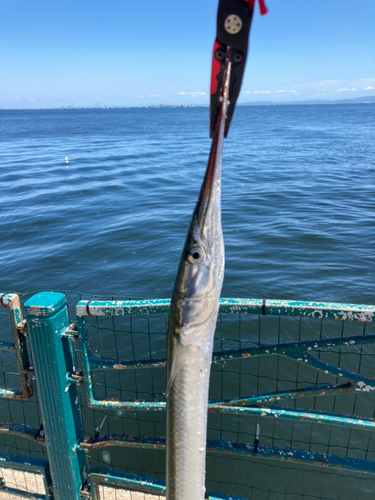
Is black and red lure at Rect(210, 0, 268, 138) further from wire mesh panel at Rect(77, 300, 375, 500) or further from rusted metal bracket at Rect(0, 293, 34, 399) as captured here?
rusted metal bracket at Rect(0, 293, 34, 399)

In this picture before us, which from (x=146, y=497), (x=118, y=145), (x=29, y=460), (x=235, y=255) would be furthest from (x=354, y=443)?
(x=118, y=145)

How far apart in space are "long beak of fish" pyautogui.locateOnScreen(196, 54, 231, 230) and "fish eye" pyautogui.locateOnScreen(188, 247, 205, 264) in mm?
108

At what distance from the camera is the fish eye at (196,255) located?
1.67 m

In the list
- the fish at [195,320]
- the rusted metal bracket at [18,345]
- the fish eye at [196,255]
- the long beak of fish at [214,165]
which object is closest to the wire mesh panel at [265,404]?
the rusted metal bracket at [18,345]

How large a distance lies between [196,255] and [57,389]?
1881mm

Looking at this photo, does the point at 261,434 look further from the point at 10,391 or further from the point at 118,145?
the point at 118,145

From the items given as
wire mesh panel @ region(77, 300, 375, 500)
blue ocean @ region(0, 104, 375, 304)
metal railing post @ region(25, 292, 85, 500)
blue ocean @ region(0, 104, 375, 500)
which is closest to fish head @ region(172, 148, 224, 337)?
wire mesh panel @ region(77, 300, 375, 500)

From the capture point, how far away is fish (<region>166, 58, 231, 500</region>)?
163 centimetres

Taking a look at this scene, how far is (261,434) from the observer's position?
659 centimetres

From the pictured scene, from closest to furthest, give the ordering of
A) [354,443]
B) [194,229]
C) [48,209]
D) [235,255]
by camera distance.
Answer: [194,229]
[354,443]
[235,255]
[48,209]

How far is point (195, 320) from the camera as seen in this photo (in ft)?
5.61

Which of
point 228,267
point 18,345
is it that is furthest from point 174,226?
point 18,345

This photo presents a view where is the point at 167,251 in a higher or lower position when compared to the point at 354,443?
higher

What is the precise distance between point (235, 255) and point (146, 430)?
738cm
